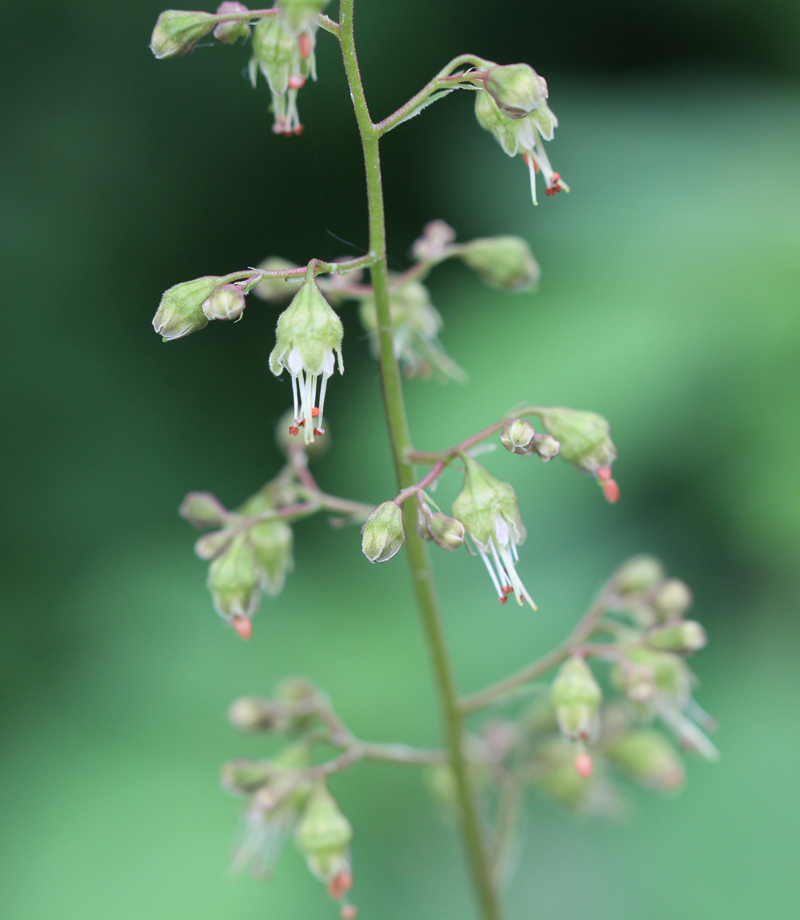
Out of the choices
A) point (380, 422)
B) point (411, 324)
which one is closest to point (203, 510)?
point (411, 324)

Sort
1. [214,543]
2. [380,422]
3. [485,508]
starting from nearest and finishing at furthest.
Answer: [485,508]
[214,543]
[380,422]

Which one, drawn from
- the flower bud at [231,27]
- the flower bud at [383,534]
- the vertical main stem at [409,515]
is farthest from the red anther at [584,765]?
the flower bud at [231,27]

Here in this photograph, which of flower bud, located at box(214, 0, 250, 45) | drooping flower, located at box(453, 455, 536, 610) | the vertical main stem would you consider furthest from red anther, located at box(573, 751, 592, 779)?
flower bud, located at box(214, 0, 250, 45)

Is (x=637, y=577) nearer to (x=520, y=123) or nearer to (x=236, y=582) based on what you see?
(x=236, y=582)

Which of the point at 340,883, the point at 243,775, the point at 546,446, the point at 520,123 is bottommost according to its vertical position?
the point at 340,883

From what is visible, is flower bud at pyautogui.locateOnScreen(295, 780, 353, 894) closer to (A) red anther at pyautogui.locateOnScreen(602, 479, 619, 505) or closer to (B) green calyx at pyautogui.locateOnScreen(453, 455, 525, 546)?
(B) green calyx at pyautogui.locateOnScreen(453, 455, 525, 546)

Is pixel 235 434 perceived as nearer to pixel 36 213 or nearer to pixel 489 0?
pixel 36 213
